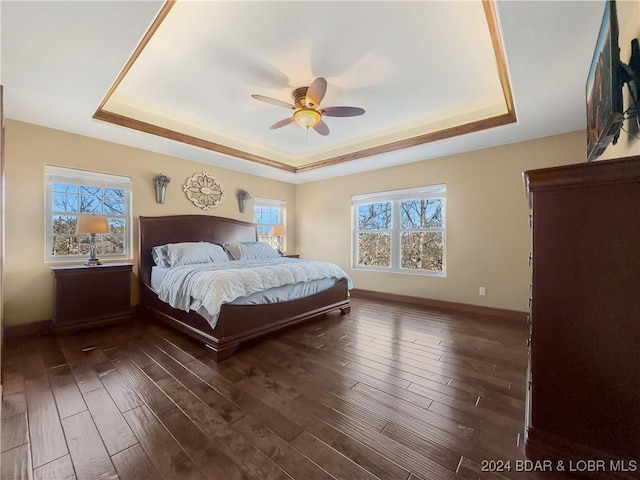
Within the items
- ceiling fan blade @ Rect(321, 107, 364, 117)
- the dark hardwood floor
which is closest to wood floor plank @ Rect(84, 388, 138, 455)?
the dark hardwood floor

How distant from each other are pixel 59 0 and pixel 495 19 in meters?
2.66

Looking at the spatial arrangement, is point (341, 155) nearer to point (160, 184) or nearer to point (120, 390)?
point (160, 184)

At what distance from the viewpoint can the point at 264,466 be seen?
4.09 feet

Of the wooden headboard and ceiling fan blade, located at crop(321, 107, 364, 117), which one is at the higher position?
ceiling fan blade, located at crop(321, 107, 364, 117)

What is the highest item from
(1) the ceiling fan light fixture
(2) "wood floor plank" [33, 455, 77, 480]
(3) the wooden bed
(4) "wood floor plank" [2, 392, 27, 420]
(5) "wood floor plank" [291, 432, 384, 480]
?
(1) the ceiling fan light fixture

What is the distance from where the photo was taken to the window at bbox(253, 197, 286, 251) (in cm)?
553

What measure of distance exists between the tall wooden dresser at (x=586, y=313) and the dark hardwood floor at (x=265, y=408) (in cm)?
30

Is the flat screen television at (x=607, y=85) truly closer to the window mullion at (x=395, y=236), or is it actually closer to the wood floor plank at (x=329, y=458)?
the wood floor plank at (x=329, y=458)

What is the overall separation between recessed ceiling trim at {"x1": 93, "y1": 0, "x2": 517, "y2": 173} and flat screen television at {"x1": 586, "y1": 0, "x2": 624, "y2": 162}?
610mm

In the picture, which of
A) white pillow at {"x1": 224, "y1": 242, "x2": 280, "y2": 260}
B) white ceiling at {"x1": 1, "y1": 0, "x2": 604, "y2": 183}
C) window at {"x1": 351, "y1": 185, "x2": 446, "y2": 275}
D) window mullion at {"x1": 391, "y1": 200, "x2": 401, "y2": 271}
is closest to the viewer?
white ceiling at {"x1": 1, "y1": 0, "x2": 604, "y2": 183}

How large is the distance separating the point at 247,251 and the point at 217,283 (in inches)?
73.8

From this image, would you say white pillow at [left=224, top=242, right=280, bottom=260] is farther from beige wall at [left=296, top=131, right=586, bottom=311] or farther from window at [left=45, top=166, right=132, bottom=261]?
→ beige wall at [left=296, top=131, right=586, bottom=311]

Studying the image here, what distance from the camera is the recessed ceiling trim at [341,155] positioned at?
1827mm

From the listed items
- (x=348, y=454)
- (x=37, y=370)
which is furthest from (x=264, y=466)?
(x=37, y=370)
